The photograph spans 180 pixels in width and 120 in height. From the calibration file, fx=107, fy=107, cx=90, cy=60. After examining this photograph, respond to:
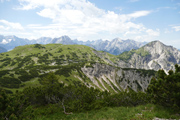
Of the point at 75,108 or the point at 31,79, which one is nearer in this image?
the point at 75,108

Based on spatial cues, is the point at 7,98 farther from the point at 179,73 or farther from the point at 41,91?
the point at 41,91

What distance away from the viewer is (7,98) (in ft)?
46.7

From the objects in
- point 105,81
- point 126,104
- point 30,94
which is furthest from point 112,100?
point 105,81

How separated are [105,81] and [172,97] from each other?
17780 cm

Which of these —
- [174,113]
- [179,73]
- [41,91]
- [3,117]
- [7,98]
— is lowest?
[41,91]

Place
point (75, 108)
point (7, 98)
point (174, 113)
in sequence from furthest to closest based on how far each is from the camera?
point (75, 108)
point (174, 113)
point (7, 98)

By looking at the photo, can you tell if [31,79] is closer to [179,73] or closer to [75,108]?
[75,108]

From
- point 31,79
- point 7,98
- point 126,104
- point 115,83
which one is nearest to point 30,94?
point 7,98

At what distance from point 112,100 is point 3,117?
2768 centimetres

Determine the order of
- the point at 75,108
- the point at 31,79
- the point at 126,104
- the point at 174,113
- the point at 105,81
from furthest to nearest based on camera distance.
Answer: the point at 105,81, the point at 31,79, the point at 126,104, the point at 75,108, the point at 174,113

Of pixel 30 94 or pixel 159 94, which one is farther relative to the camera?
pixel 30 94

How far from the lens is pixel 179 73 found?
16984 mm

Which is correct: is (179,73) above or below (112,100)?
above

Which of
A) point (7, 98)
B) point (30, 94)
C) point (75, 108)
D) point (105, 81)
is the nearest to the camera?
point (7, 98)
